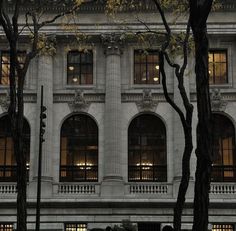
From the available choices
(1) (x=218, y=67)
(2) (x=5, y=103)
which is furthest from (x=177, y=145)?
(2) (x=5, y=103)

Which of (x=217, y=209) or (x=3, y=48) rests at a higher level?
(x=3, y=48)

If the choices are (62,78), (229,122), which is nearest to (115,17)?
(62,78)

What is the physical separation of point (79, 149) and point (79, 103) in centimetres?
285

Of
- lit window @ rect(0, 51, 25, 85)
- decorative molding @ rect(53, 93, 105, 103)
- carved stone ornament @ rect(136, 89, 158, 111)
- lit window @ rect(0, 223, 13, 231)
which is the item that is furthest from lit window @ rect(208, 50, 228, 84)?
lit window @ rect(0, 223, 13, 231)

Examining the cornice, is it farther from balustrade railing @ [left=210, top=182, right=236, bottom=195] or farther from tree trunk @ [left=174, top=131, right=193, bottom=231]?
tree trunk @ [left=174, top=131, right=193, bottom=231]

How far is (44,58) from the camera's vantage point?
131 ft

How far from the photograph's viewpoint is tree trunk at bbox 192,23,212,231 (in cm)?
1452

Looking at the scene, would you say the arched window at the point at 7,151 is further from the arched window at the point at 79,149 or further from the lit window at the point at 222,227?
the lit window at the point at 222,227

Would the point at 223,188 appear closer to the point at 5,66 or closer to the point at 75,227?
the point at 75,227

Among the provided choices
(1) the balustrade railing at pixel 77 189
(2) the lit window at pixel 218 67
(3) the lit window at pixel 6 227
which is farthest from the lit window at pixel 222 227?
(3) the lit window at pixel 6 227

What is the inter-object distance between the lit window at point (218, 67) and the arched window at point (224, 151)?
2.30 m

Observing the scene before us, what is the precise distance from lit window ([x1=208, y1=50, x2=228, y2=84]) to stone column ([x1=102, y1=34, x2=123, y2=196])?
5824mm

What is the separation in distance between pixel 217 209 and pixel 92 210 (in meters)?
7.29

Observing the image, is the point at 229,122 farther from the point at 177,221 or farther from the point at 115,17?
the point at 177,221
